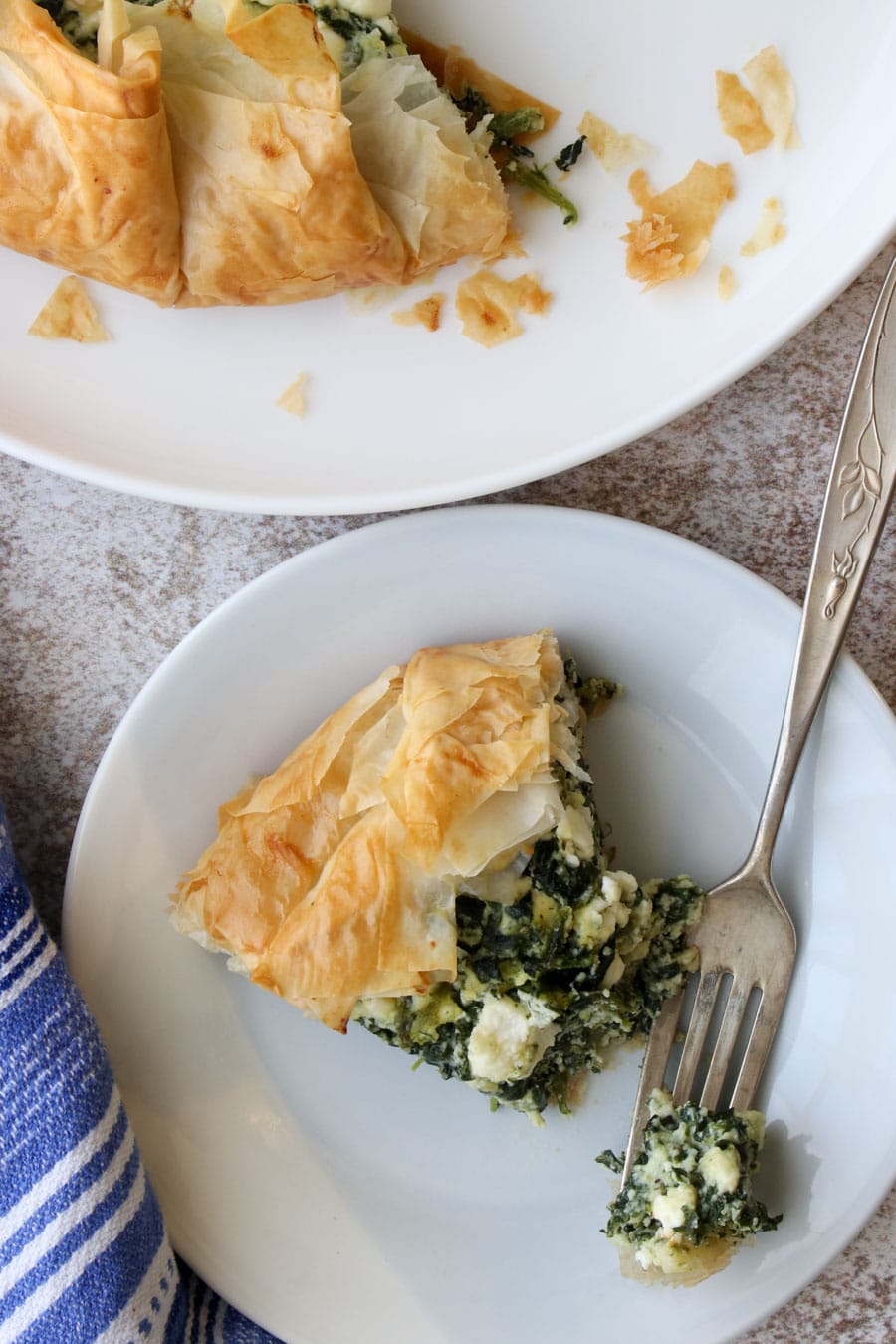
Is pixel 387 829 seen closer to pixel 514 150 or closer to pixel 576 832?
pixel 576 832

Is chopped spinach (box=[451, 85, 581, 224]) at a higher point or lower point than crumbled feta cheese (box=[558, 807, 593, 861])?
higher

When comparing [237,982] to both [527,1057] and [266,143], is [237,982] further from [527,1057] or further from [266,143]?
[266,143]

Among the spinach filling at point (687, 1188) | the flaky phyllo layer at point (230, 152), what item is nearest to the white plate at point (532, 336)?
the flaky phyllo layer at point (230, 152)

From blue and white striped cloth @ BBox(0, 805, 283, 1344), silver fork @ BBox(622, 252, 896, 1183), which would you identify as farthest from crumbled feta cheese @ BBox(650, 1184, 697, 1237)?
blue and white striped cloth @ BBox(0, 805, 283, 1344)

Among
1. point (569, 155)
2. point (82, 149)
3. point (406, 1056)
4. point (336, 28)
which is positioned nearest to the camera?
point (82, 149)

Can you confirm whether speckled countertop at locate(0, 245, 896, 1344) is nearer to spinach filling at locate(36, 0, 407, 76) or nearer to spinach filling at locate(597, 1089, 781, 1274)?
spinach filling at locate(597, 1089, 781, 1274)

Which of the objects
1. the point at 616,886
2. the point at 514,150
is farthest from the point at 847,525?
the point at 514,150

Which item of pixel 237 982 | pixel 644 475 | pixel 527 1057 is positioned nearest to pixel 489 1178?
pixel 527 1057
